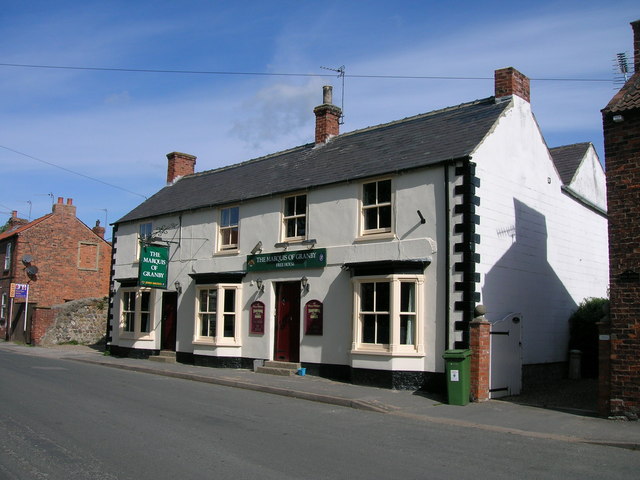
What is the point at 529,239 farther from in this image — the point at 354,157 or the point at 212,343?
the point at 212,343

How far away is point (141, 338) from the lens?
22.6m

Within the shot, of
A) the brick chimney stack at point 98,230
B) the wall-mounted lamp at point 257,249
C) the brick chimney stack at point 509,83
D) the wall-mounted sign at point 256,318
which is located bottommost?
the wall-mounted sign at point 256,318

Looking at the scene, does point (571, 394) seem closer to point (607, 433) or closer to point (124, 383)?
point (607, 433)

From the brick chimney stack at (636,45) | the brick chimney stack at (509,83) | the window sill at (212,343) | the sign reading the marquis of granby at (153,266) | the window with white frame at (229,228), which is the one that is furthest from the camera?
the sign reading the marquis of granby at (153,266)

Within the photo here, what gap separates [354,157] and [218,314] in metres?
6.38

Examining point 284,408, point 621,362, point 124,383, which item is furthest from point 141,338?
point 621,362

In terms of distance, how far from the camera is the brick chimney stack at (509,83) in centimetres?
1648

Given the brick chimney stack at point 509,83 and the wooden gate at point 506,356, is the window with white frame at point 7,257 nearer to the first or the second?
the brick chimney stack at point 509,83

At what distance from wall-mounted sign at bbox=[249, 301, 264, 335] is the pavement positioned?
123cm

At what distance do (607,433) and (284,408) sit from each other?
18.4ft

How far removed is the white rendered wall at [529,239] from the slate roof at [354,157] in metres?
0.80

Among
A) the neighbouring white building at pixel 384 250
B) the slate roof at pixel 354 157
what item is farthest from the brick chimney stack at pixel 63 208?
the neighbouring white building at pixel 384 250

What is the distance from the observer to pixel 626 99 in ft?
37.6

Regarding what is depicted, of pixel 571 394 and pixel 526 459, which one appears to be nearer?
pixel 526 459
